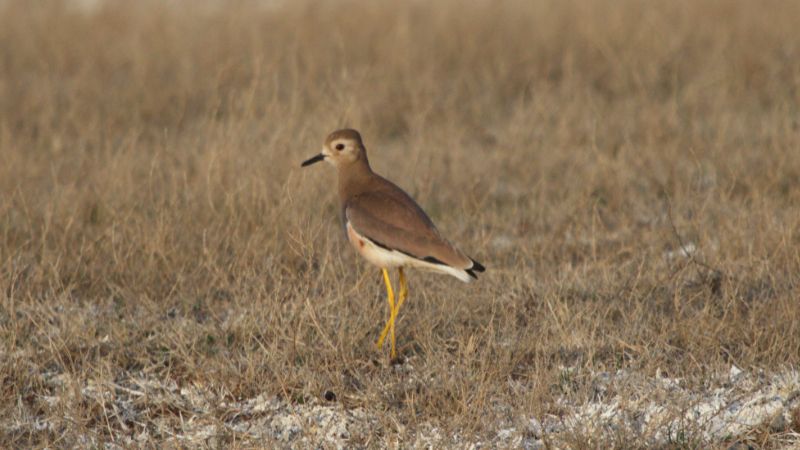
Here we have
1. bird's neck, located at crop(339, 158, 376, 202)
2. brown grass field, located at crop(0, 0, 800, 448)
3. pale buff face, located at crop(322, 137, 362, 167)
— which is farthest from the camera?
pale buff face, located at crop(322, 137, 362, 167)

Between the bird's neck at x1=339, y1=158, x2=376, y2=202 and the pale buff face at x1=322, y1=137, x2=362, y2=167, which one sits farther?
the pale buff face at x1=322, y1=137, x2=362, y2=167

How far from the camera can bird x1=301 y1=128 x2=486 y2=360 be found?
498 cm

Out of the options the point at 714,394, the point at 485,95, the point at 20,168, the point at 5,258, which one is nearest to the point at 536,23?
the point at 485,95

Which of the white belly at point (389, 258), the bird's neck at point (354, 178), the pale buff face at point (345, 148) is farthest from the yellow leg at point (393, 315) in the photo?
the pale buff face at point (345, 148)

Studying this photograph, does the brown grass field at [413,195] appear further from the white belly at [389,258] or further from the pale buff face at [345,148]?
the pale buff face at [345,148]

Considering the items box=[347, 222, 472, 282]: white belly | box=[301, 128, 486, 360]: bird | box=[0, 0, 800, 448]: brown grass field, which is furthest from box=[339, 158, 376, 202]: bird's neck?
box=[0, 0, 800, 448]: brown grass field

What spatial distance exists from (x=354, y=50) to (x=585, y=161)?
126 inches

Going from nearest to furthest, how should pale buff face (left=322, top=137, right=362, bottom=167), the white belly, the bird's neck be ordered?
the white belly, the bird's neck, pale buff face (left=322, top=137, right=362, bottom=167)

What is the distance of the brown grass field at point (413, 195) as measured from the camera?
4.80 m

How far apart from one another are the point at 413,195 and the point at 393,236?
244cm

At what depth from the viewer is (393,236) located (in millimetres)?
5078

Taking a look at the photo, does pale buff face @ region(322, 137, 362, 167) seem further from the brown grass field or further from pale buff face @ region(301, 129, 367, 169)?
the brown grass field

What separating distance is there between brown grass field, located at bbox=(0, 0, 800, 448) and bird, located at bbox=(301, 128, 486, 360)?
209 mm

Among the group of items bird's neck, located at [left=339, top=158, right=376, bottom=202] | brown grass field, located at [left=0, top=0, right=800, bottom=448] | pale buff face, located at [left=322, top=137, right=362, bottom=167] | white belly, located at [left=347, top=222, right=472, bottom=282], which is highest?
pale buff face, located at [left=322, top=137, right=362, bottom=167]
